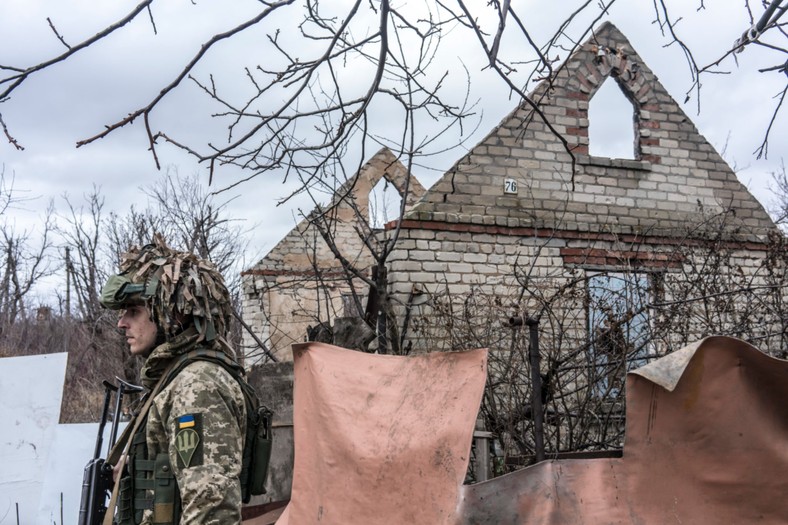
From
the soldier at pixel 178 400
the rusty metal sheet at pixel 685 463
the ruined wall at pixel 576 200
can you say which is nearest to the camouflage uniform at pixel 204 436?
the soldier at pixel 178 400

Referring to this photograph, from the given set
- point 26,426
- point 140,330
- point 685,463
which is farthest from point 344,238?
A: point 685,463

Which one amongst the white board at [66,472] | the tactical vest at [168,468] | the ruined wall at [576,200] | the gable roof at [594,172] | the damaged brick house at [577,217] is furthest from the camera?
the gable roof at [594,172]

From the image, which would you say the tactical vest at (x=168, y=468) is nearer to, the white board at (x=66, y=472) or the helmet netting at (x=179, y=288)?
the helmet netting at (x=179, y=288)

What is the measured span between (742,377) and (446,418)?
1.02 meters

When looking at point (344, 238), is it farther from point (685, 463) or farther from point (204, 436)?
point (685, 463)

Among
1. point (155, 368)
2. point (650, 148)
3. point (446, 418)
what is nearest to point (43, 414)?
point (155, 368)

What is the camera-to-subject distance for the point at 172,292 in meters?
2.79

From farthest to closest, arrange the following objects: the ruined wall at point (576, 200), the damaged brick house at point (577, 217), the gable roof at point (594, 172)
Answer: the gable roof at point (594, 172), the ruined wall at point (576, 200), the damaged brick house at point (577, 217)

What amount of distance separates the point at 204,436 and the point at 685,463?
1.59 meters

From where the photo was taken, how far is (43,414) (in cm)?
555

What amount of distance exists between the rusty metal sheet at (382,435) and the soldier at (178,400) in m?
0.44

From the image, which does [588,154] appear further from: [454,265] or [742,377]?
[742,377]

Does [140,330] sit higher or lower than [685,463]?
higher

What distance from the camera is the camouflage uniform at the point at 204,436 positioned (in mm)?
2373
